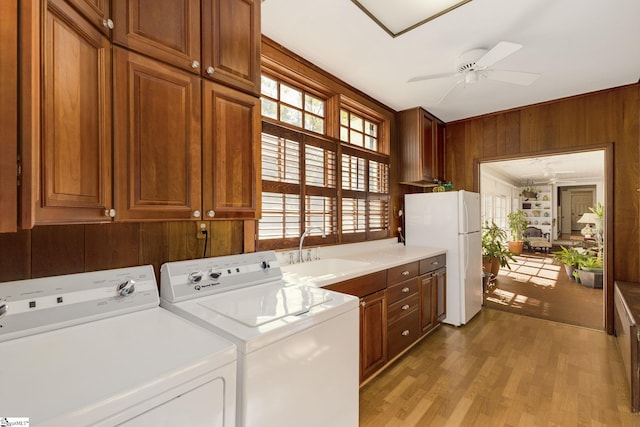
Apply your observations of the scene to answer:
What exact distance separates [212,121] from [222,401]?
115 cm

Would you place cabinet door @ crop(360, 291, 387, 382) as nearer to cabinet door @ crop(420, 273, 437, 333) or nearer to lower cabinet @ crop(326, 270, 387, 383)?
lower cabinet @ crop(326, 270, 387, 383)

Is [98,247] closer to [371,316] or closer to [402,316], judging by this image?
[371,316]

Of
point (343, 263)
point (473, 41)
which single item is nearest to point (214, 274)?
point (343, 263)

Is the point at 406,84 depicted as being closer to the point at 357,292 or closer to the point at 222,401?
the point at 357,292

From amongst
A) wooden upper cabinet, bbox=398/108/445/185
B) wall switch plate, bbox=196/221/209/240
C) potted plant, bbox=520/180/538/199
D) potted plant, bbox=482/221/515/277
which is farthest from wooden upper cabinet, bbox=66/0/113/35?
potted plant, bbox=520/180/538/199

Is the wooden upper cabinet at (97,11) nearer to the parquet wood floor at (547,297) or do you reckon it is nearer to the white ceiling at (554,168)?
the parquet wood floor at (547,297)

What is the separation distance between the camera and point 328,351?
4.22ft

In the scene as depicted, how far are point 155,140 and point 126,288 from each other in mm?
629

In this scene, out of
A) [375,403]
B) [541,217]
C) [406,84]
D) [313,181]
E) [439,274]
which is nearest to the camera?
[375,403]

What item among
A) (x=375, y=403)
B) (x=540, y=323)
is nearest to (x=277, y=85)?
(x=375, y=403)

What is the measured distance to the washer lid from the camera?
1.18 meters

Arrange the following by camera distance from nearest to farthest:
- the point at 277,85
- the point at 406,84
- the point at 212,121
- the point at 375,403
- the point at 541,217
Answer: the point at 212,121 → the point at 375,403 → the point at 277,85 → the point at 406,84 → the point at 541,217

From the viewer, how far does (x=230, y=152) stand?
1.50 meters

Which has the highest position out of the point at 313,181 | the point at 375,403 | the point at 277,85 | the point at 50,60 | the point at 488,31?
the point at 488,31
